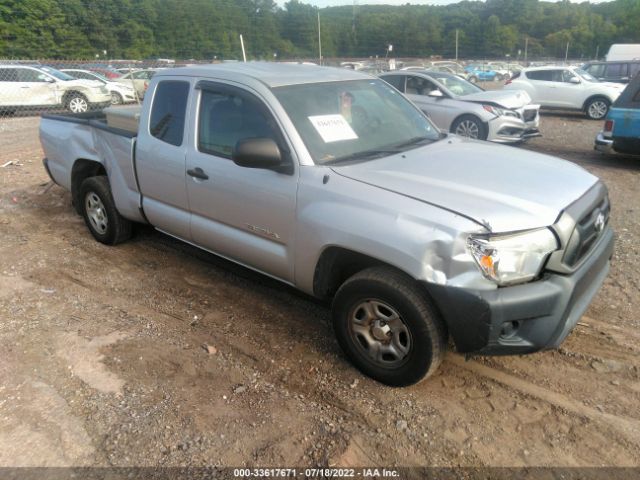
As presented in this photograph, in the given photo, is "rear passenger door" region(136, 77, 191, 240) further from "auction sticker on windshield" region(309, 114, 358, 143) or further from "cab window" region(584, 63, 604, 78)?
"cab window" region(584, 63, 604, 78)

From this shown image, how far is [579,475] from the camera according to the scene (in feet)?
7.98

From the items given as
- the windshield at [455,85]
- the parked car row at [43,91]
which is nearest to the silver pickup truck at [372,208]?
the windshield at [455,85]

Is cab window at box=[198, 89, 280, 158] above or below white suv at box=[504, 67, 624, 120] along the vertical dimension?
above

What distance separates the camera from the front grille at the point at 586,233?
2744 mm

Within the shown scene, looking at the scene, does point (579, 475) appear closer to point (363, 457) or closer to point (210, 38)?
point (363, 457)

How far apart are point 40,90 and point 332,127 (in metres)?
16.1

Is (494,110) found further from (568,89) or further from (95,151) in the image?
(95,151)

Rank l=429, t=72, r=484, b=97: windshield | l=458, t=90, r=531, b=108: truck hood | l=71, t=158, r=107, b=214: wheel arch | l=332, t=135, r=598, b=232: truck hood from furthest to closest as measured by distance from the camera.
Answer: l=429, t=72, r=484, b=97: windshield → l=458, t=90, r=531, b=108: truck hood → l=71, t=158, r=107, b=214: wheel arch → l=332, t=135, r=598, b=232: truck hood

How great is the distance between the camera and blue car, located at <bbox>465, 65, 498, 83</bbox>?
44000 millimetres

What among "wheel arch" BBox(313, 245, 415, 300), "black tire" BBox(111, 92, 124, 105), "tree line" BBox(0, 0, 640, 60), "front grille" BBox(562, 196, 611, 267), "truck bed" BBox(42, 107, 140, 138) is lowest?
"black tire" BBox(111, 92, 124, 105)

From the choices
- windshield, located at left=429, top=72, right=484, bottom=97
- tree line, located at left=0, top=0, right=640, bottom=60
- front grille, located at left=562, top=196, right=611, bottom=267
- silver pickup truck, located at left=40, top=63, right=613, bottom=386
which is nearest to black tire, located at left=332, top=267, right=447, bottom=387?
silver pickup truck, located at left=40, top=63, right=613, bottom=386

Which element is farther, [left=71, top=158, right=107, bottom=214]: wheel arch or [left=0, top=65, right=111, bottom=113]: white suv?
[left=0, top=65, right=111, bottom=113]: white suv

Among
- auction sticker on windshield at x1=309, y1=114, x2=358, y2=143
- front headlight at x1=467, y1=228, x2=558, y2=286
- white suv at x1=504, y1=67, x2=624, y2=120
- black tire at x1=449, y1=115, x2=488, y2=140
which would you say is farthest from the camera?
white suv at x1=504, y1=67, x2=624, y2=120

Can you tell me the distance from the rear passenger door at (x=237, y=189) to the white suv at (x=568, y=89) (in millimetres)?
14646
